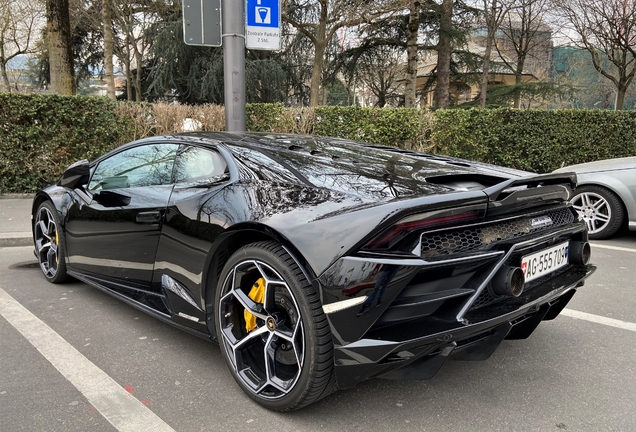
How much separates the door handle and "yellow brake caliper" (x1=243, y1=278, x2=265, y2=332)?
86 centimetres

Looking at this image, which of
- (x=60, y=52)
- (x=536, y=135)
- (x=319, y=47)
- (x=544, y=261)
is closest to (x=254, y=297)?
(x=544, y=261)

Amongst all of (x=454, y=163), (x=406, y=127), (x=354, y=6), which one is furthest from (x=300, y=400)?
(x=354, y=6)

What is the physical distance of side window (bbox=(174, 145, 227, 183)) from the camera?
2.77m

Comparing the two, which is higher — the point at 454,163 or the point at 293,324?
the point at 454,163

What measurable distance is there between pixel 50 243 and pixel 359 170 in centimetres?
309

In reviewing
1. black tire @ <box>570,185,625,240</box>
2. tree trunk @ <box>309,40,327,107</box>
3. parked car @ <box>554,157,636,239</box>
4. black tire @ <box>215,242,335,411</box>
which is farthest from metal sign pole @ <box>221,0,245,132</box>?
tree trunk @ <box>309,40,327,107</box>

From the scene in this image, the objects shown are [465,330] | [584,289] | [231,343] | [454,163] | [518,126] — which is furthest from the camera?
[518,126]

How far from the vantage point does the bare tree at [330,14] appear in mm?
13844

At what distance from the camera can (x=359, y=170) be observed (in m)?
2.54

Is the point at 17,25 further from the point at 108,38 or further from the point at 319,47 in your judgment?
the point at 319,47

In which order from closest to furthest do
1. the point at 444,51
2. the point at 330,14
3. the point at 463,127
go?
1. the point at 463,127
2. the point at 330,14
3. the point at 444,51

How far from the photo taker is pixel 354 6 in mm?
14000

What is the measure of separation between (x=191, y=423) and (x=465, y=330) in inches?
50.9

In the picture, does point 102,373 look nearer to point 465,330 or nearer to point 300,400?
point 300,400
